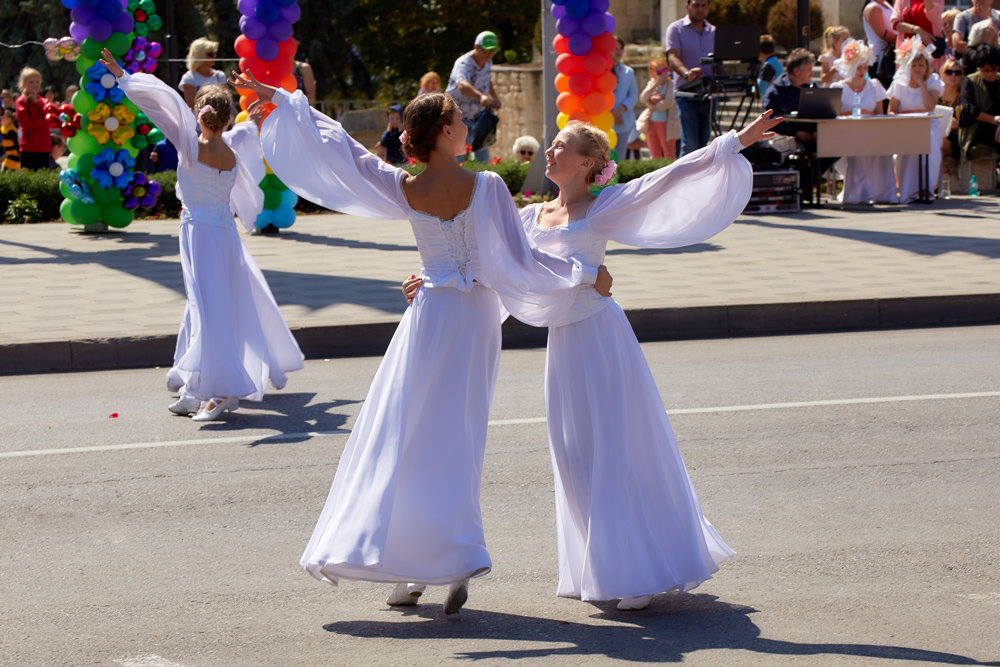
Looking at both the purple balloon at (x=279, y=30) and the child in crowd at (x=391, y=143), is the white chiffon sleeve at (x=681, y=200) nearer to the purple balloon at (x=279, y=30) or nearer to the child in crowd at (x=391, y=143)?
the purple balloon at (x=279, y=30)

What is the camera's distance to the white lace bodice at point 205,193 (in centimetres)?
825

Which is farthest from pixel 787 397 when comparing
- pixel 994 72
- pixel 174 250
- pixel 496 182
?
pixel 994 72

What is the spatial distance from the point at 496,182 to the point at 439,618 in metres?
1.55

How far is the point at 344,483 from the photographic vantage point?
486 cm

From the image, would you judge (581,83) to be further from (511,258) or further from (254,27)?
(511,258)

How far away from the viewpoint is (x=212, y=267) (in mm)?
8164

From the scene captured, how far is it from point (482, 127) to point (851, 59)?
16.4 ft

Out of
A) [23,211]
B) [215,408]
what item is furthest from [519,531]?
[23,211]

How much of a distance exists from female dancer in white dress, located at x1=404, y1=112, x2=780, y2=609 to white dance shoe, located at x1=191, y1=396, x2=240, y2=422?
351 cm

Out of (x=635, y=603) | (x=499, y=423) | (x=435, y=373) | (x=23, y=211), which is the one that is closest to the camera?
(x=635, y=603)

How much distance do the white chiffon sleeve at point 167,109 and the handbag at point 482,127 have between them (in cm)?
1082

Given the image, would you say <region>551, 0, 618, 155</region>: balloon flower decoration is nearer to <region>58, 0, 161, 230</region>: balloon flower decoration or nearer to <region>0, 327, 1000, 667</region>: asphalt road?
<region>58, 0, 161, 230</region>: balloon flower decoration

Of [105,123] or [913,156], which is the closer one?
[105,123]

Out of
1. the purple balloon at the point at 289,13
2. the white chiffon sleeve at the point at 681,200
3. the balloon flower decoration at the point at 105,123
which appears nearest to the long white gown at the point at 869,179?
the purple balloon at the point at 289,13
